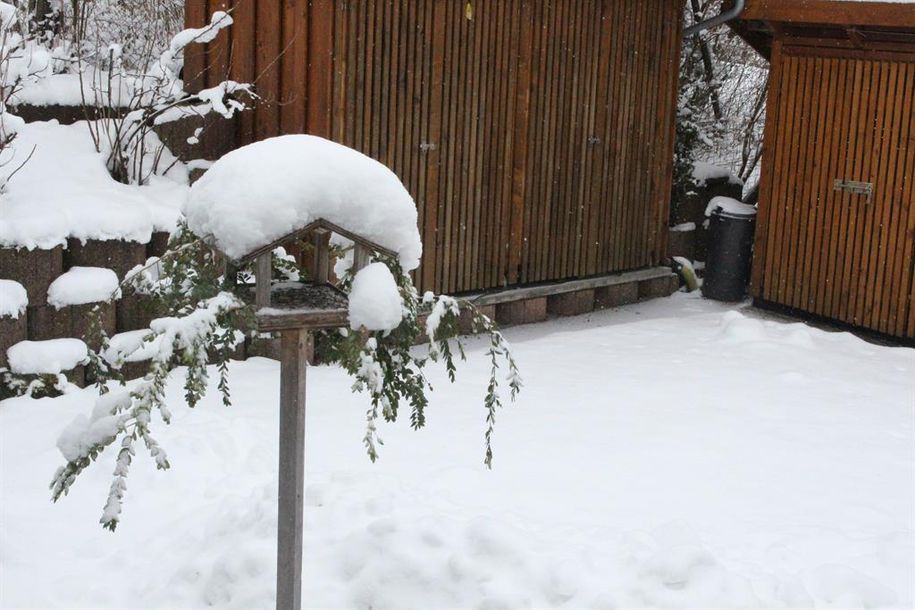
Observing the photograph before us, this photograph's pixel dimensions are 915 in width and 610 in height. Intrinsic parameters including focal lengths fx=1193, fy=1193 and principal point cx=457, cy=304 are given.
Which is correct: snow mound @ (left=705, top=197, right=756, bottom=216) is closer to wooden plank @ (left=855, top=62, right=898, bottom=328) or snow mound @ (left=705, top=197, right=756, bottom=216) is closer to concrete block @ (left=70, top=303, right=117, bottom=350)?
wooden plank @ (left=855, top=62, right=898, bottom=328)

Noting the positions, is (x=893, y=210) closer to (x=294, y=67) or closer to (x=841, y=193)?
(x=841, y=193)

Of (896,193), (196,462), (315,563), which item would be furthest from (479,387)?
(896,193)

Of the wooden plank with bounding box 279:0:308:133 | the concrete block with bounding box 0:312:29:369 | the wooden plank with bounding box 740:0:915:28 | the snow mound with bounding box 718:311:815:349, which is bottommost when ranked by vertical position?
the snow mound with bounding box 718:311:815:349

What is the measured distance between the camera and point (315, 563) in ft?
17.2

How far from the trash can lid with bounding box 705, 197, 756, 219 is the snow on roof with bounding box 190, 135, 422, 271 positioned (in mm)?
7646

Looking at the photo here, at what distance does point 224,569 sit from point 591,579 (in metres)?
1.60

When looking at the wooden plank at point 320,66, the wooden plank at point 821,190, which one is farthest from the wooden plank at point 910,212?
the wooden plank at point 320,66

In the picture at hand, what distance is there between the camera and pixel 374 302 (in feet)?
13.2

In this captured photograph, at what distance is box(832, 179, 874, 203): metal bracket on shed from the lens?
10.0m

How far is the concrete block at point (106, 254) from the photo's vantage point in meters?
7.44

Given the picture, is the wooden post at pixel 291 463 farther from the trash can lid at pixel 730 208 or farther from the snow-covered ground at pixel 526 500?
the trash can lid at pixel 730 208

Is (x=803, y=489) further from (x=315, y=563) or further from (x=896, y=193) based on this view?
(x=896, y=193)

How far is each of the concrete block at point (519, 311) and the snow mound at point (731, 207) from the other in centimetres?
245

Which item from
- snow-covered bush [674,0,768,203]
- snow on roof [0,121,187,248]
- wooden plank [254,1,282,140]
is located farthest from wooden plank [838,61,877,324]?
snow on roof [0,121,187,248]
